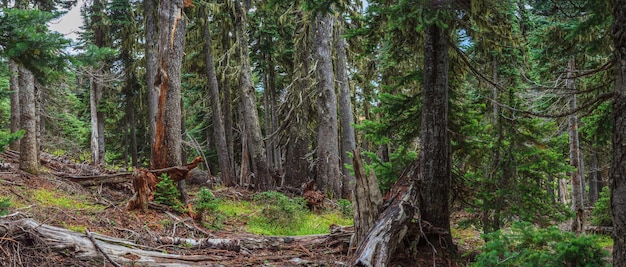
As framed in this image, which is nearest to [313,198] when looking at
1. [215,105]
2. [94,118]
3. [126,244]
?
[215,105]

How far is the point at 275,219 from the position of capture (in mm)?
9672

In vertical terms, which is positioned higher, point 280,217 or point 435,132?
point 435,132

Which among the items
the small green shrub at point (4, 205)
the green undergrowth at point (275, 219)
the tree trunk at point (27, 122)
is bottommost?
the green undergrowth at point (275, 219)

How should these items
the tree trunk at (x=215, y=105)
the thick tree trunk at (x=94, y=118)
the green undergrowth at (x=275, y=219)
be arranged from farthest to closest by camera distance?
the thick tree trunk at (x=94, y=118) < the tree trunk at (x=215, y=105) < the green undergrowth at (x=275, y=219)

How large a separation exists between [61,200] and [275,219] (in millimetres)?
4427

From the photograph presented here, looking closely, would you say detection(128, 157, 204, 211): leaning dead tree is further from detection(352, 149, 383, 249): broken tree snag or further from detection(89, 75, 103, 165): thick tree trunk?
detection(89, 75, 103, 165): thick tree trunk

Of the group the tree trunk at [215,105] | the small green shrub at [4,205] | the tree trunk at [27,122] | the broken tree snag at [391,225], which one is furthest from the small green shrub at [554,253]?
the tree trunk at [215,105]

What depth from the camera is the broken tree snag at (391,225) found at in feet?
14.7

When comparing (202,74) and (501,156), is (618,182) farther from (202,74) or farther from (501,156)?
(202,74)

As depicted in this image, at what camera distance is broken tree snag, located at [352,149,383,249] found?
5641 millimetres

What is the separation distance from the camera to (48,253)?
14.5 feet

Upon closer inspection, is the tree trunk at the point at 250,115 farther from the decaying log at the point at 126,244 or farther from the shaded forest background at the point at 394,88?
the decaying log at the point at 126,244

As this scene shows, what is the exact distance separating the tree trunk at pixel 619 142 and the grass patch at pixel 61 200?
7554 mm

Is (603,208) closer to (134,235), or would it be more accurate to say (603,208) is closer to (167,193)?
(167,193)
